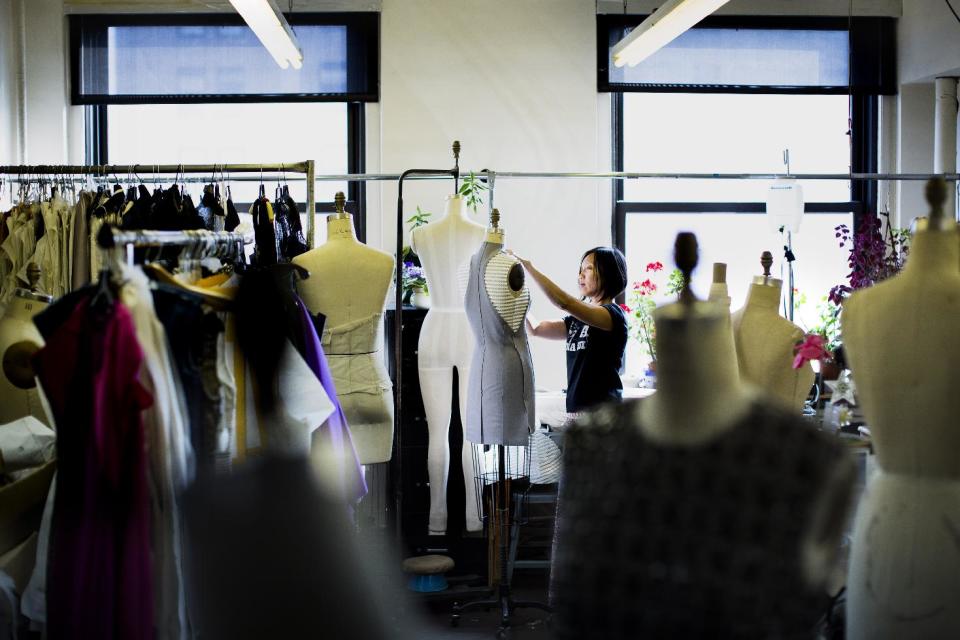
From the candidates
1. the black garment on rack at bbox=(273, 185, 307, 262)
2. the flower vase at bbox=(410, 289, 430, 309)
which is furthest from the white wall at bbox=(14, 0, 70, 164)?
the black garment on rack at bbox=(273, 185, 307, 262)

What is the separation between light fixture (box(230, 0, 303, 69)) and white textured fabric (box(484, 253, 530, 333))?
1783 millimetres

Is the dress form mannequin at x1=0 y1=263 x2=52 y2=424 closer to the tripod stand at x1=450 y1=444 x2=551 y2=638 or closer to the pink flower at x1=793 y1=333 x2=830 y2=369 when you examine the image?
the tripod stand at x1=450 y1=444 x2=551 y2=638

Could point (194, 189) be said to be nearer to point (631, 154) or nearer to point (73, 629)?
point (631, 154)

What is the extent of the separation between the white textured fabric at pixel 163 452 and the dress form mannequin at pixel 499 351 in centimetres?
187

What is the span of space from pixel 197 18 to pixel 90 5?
676mm

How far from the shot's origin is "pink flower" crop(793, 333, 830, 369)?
3141 mm

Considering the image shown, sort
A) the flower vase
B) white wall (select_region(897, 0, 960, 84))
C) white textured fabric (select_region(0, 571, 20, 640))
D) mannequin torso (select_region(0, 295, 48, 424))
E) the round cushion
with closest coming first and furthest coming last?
white textured fabric (select_region(0, 571, 20, 640)) → mannequin torso (select_region(0, 295, 48, 424)) → the round cushion → the flower vase → white wall (select_region(897, 0, 960, 84))

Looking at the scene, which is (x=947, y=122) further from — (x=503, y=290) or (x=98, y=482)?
(x=98, y=482)

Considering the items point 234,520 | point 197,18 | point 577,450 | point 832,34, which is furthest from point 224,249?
point 832,34

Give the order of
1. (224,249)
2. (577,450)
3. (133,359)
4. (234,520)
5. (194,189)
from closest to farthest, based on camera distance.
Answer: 1. (577,450)
2. (234,520)
3. (133,359)
4. (224,249)
5. (194,189)

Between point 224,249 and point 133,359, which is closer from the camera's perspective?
point 133,359

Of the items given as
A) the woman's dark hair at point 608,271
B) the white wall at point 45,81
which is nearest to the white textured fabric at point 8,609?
the woman's dark hair at point 608,271

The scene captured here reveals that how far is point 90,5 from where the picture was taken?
6.34 metres

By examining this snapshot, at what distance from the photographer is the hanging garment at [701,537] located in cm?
145
